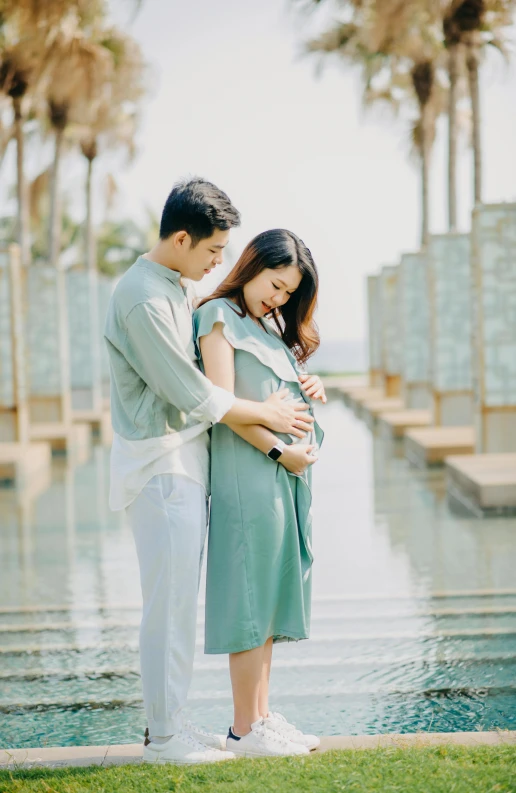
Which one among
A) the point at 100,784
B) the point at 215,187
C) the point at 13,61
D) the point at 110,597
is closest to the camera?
the point at 100,784

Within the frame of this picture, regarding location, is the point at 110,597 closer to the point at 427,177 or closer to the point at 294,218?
the point at 427,177

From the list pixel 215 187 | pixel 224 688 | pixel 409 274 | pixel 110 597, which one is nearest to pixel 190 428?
pixel 215 187

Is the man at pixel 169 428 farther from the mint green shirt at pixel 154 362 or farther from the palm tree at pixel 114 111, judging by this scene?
the palm tree at pixel 114 111

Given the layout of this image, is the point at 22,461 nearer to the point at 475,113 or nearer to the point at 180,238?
the point at 475,113

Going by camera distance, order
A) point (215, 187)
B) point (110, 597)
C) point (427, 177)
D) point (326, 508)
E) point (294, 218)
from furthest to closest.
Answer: point (294, 218)
point (427, 177)
point (326, 508)
point (110, 597)
point (215, 187)

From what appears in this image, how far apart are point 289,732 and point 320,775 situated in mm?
334

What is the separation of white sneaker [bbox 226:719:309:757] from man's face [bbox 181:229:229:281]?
1.29m

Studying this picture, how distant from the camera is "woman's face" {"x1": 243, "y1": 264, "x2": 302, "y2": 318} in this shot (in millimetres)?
3236

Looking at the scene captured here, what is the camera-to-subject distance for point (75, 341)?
67.4 feet

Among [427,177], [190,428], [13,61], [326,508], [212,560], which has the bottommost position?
[326,508]

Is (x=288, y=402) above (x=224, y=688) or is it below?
above

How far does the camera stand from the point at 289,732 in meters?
3.22

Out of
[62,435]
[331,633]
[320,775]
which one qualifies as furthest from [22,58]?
[320,775]

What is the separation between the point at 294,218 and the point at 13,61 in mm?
71956
